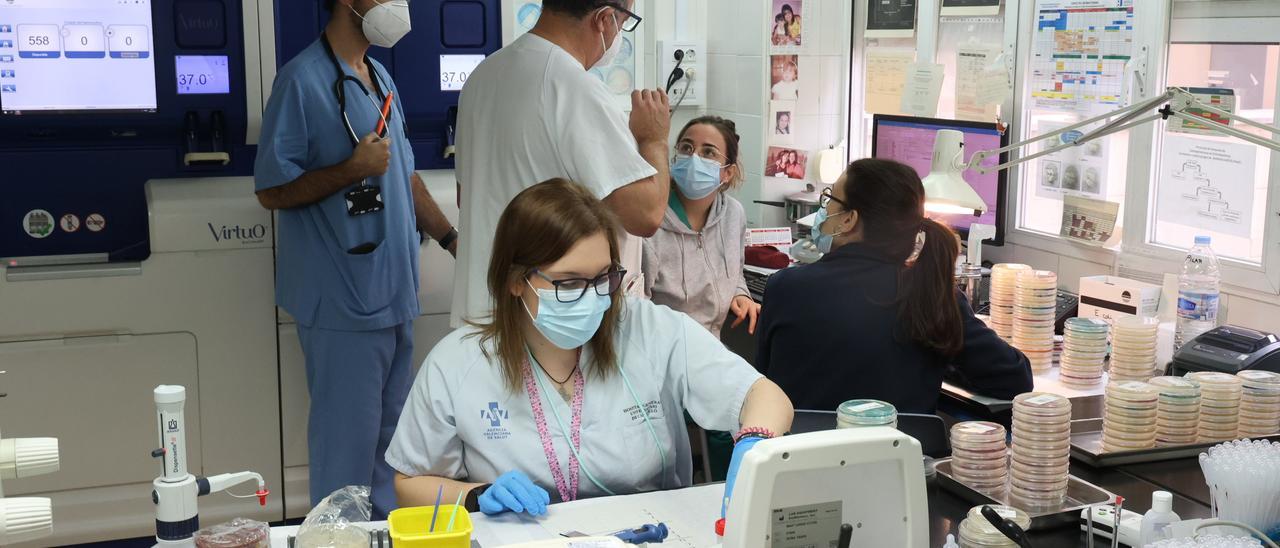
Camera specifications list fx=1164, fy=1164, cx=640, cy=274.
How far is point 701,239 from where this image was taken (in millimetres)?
3668

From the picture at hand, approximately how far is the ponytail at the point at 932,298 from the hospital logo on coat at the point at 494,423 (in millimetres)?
987

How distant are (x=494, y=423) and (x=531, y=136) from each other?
763mm

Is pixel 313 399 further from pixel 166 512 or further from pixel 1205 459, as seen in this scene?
pixel 1205 459

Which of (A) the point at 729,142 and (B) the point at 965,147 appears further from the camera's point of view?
(B) the point at 965,147

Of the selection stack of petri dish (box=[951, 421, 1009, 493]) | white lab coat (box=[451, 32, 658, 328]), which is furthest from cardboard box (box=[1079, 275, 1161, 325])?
white lab coat (box=[451, 32, 658, 328])

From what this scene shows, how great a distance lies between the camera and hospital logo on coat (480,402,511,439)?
206 cm

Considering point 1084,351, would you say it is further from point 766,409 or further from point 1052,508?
point 766,409

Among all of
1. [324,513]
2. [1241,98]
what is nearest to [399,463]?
[324,513]

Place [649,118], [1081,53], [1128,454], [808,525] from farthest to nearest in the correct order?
[1081,53] → [649,118] → [1128,454] → [808,525]

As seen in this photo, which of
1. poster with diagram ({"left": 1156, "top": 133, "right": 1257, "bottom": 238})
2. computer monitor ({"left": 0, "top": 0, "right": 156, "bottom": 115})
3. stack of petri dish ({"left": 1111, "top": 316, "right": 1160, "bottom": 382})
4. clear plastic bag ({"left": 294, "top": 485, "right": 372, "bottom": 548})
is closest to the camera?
clear plastic bag ({"left": 294, "top": 485, "right": 372, "bottom": 548})

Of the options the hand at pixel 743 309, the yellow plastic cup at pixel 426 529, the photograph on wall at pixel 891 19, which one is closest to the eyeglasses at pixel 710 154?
the hand at pixel 743 309

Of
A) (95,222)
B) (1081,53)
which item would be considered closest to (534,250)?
(95,222)

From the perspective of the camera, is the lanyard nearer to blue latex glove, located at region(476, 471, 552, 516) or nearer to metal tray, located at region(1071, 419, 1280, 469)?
blue latex glove, located at region(476, 471, 552, 516)

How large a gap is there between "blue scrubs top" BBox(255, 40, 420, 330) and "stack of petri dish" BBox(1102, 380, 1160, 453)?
74.8 inches
